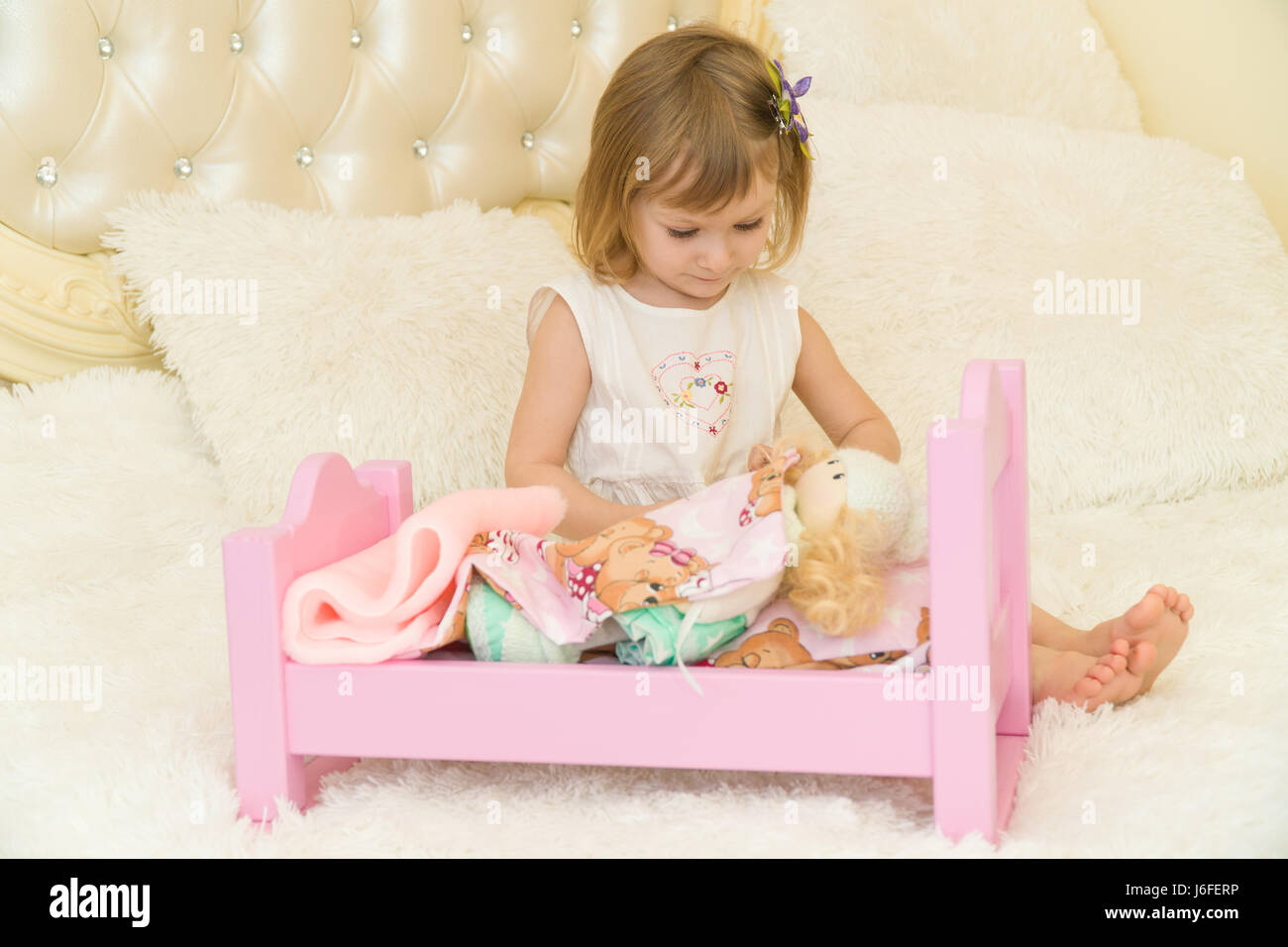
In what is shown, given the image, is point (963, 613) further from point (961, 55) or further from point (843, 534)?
point (961, 55)

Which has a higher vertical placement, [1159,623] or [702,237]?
[702,237]

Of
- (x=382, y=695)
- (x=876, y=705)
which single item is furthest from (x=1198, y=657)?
(x=382, y=695)

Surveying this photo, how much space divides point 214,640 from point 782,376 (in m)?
0.63

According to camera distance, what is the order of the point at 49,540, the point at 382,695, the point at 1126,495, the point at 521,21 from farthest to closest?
1. the point at 521,21
2. the point at 1126,495
3. the point at 49,540
4. the point at 382,695

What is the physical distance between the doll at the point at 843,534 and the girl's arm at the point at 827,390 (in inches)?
19.3

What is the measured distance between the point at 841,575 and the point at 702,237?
48cm

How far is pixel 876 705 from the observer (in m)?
0.79

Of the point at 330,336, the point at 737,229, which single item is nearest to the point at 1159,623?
the point at 737,229

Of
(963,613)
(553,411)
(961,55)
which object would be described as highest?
(961,55)

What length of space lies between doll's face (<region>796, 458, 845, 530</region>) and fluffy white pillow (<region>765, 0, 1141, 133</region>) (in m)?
1.09

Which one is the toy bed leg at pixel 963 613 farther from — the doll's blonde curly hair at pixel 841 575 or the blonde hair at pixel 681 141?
the blonde hair at pixel 681 141

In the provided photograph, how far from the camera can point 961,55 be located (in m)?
1.88

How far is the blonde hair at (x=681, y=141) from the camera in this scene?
1167 mm
